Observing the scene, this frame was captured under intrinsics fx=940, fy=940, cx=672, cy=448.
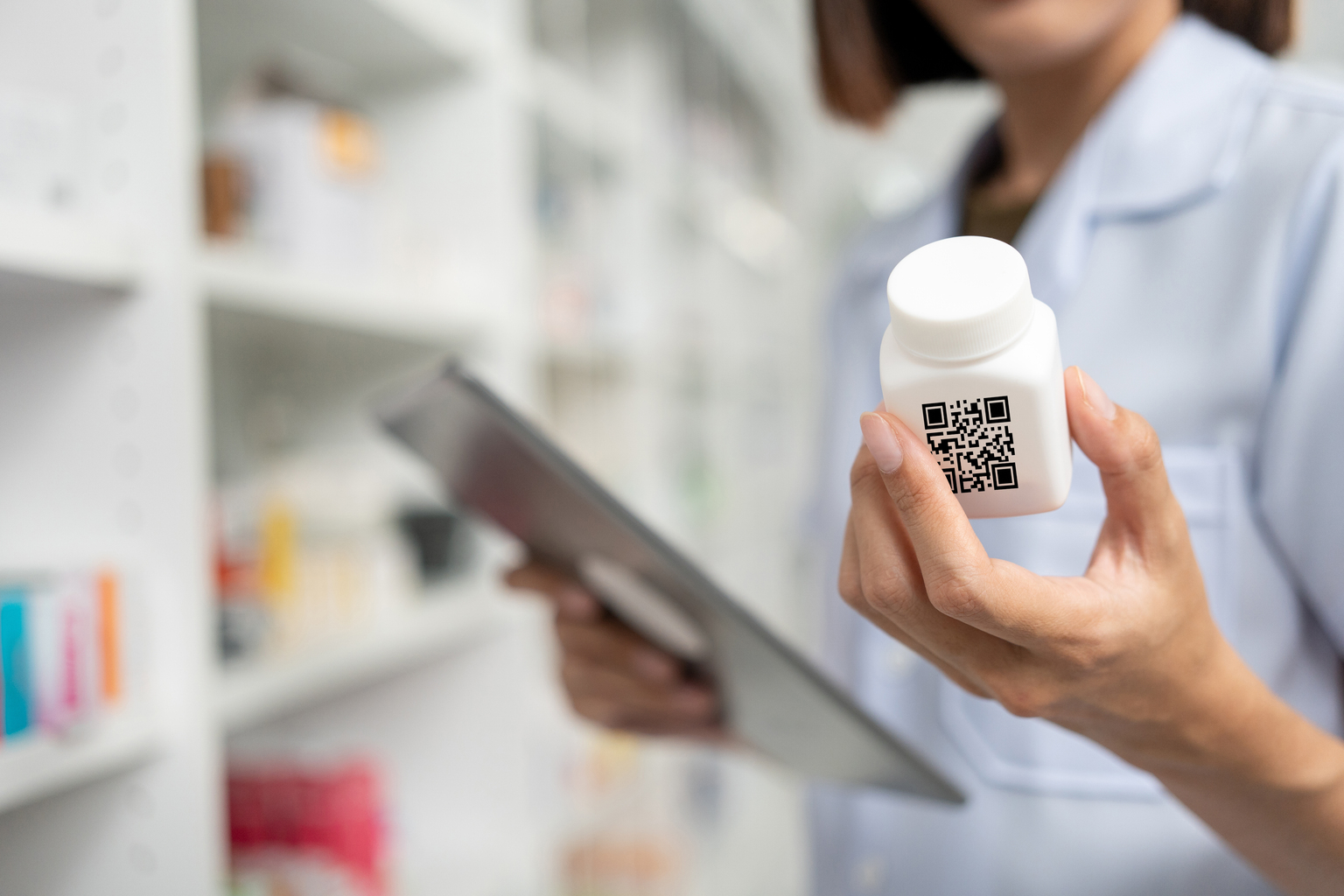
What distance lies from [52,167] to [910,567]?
1.96ft

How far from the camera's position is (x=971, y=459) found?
0.25 m

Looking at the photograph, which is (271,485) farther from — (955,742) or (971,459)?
(971,459)

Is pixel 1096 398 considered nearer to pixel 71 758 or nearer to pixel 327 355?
pixel 71 758

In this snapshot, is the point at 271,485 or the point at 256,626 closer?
the point at 256,626

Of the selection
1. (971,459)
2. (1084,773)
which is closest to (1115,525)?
(971,459)

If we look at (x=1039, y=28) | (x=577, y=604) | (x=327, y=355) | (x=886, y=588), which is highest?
(x=1039, y=28)

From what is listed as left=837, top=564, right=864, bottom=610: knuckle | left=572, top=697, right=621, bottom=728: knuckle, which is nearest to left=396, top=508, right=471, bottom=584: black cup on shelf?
left=572, top=697, right=621, bottom=728: knuckle

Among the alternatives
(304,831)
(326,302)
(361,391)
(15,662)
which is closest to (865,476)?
(15,662)

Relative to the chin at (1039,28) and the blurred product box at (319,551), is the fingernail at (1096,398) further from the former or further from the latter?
the blurred product box at (319,551)

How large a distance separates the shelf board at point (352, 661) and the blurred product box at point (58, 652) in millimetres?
109

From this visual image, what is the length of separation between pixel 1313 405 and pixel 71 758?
68 centimetres

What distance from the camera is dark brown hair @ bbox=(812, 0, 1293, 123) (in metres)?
0.74

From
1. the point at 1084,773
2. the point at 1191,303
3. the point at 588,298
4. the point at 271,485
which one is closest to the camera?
the point at 1191,303

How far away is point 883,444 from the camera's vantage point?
0.80ft
